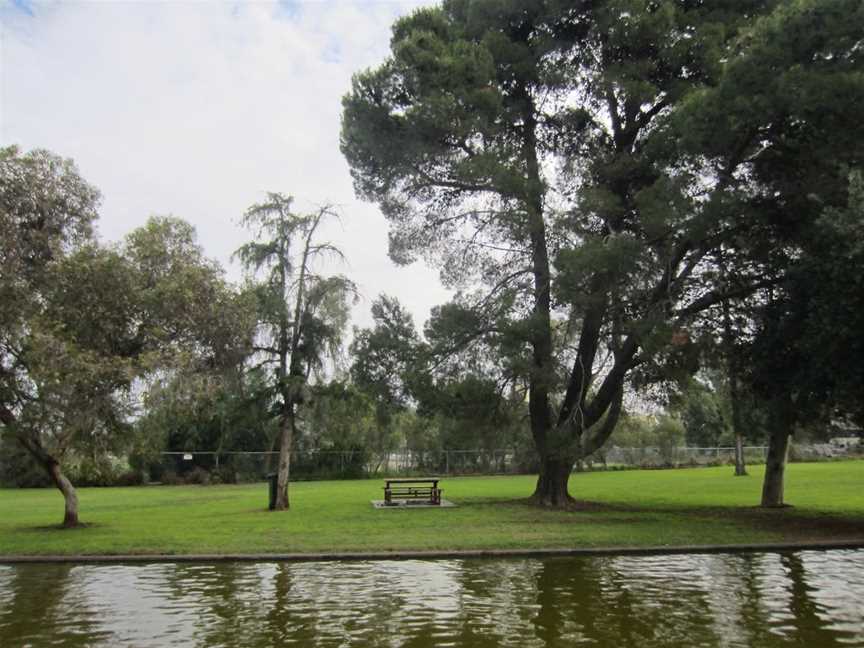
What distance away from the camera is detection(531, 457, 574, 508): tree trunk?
20.6 metres

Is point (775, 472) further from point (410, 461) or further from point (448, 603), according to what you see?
point (410, 461)

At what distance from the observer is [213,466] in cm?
4012

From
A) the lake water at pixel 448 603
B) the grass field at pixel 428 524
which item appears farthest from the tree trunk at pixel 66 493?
the lake water at pixel 448 603

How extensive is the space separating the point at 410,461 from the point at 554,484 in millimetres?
25182

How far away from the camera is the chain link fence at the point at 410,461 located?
130 ft

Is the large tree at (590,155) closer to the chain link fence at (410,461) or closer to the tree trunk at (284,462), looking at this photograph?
the tree trunk at (284,462)

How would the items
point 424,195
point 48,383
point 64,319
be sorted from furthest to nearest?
point 424,195
point 64,319
point 48,383

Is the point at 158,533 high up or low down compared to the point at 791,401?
down

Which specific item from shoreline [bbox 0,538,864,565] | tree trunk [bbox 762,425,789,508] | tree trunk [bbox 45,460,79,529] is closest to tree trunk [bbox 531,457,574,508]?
tree trunk [bbox 762,425,789,508]

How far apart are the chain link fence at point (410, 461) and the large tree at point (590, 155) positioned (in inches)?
872

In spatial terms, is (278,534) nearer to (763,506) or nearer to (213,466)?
(763,506)

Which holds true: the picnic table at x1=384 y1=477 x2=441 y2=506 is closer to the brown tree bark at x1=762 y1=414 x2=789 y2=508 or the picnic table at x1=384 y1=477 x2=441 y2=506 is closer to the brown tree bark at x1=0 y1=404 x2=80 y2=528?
the brown tree bark at x1=0 y1=404 x2=80 y2=528

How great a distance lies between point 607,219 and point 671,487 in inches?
594

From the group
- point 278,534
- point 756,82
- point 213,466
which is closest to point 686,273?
point 756,82
